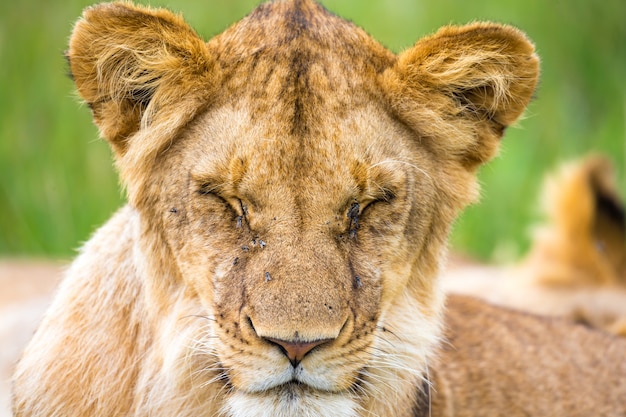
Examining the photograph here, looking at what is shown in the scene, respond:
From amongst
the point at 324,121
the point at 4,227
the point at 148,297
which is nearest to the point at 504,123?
the point at 324,121

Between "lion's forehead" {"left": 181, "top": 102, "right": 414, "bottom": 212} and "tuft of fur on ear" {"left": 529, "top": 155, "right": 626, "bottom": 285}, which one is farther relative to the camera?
"tuft of fur on ear" {"left": 529, "top": 155, "right": 626, "bottom": 285}

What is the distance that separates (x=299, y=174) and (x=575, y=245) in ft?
13.5

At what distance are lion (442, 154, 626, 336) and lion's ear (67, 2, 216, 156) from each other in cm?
368

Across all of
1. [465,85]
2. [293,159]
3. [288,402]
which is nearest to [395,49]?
[465,85]

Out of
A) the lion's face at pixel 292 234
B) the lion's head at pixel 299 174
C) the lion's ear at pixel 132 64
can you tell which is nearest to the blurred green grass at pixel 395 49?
the lion's head at pixel 299 174

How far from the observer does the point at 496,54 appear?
9.53ft

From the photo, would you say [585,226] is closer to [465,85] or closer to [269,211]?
[465,85]

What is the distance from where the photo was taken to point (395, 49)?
839cm

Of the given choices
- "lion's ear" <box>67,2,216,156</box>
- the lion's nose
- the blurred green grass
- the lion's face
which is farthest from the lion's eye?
the blurred green grass

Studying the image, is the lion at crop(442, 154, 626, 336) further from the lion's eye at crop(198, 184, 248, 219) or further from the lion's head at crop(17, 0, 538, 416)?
the lion's eye at crop(198, 184, 248, 219)

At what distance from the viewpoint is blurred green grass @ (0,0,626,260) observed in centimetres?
735

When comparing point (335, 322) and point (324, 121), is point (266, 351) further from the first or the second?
point (324, 121)

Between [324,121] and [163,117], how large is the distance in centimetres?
46

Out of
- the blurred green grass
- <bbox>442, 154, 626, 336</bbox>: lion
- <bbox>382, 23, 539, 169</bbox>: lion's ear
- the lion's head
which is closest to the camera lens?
the lion's head
